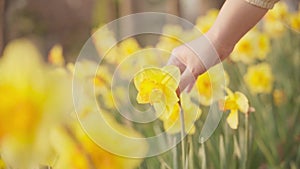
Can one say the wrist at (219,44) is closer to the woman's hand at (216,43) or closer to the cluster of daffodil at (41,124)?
the woman's hand at (216,43)

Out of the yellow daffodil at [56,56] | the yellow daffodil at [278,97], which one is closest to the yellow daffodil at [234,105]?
the yellow daffodil at [56,56]

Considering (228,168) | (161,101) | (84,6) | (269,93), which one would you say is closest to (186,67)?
(161,101)

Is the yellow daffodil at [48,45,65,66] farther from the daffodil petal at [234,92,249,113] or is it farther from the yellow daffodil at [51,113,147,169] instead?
the daffodil petal at [234,92,249,113]

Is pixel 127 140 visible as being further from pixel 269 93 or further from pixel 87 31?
pixel 269 93

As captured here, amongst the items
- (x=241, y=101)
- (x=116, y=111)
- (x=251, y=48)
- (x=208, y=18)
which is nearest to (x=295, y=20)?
(x=251, y=48)

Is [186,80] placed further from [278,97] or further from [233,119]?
[278,97]
